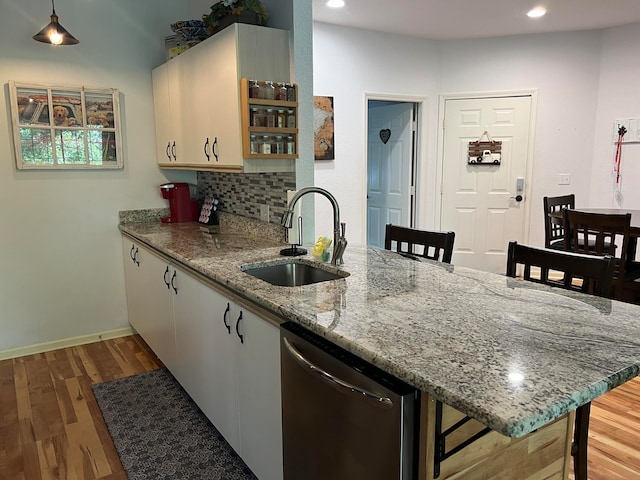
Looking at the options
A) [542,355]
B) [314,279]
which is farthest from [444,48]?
[542,355]

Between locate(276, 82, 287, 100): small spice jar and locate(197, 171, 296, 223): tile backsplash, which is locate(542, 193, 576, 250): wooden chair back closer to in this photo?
locate(197, 171, 296, 223): tile backsplash

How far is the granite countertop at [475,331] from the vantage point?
0.96 metres

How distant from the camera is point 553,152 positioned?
5.12 m

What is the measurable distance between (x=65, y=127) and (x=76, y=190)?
45 cm

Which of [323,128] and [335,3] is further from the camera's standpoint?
[323,128]

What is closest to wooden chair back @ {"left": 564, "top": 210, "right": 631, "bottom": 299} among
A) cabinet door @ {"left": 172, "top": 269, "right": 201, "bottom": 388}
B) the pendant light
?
cabinet door @ {"left": 172, "top": 269, "right": 201, "bottom": 388}

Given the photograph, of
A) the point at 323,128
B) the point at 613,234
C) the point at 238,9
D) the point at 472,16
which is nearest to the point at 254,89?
the point at 238,9

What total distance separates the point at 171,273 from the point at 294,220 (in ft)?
2.53

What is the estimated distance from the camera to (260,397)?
70.9 inches

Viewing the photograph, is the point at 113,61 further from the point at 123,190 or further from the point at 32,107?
the point at 123,190

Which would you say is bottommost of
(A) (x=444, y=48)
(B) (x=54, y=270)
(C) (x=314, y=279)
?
(B) (x=54, y=270)

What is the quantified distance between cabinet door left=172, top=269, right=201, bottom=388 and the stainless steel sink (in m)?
0.30

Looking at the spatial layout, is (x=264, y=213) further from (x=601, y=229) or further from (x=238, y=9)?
(x=601, y=229)

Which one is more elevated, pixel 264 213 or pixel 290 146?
pixel 290 146
